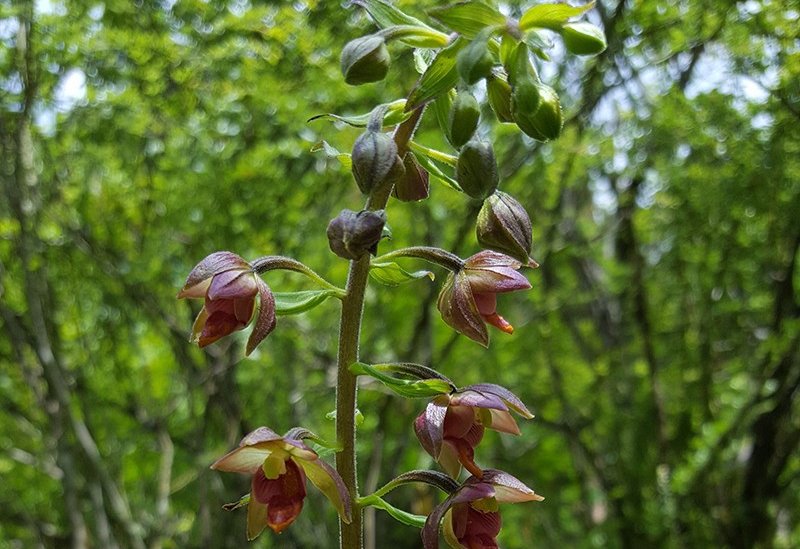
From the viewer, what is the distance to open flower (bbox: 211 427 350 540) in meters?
0.82

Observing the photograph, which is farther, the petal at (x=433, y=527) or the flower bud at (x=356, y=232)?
the petal at (x=433, y=527)

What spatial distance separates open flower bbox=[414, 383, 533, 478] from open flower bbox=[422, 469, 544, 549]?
20 millimetres

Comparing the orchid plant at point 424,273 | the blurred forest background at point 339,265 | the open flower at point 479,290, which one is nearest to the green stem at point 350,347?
the orchid plant at point 424,273

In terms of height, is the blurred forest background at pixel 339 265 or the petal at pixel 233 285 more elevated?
the petal at pixel 233 285

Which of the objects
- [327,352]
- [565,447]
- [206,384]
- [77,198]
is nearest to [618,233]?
[565,447]

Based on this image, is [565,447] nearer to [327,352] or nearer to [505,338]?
[505,338]

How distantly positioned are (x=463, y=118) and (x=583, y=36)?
0.14 m

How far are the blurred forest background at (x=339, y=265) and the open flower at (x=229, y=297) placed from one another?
1626mm

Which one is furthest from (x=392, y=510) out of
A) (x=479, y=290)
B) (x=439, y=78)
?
(x=439, y=78)

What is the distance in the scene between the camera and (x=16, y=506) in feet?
11.6

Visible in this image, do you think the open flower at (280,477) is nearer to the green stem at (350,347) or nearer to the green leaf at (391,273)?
the green stem at (350,347)

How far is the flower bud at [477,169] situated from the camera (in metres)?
0.80

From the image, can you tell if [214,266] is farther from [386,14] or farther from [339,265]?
[339,265]

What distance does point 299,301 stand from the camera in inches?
36.5
